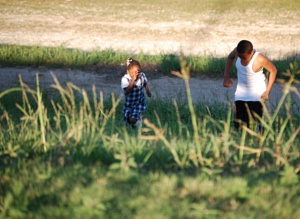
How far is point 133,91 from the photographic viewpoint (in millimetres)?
6621

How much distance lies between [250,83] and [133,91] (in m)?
1.47

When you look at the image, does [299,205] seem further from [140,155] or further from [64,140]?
[64,140]

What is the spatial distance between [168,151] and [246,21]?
13579 mm

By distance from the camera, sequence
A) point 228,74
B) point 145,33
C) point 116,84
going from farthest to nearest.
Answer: point 145,33, point 116,84, point 228,74

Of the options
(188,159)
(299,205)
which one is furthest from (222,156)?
(299,205)

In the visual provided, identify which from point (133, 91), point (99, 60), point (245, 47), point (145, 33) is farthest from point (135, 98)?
point (145, 33)

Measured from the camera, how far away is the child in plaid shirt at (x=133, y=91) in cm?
652

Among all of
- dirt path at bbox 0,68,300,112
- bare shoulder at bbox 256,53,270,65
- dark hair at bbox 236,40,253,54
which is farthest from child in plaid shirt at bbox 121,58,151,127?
dirt path at bbox 0,68,300,112

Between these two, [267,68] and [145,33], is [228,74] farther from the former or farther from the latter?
[145,33]

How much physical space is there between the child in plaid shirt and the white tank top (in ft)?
4.12

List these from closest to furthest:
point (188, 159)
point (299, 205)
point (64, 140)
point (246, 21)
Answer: point (299, 205), point (188, 159), point (64, 140), point (246, 21)

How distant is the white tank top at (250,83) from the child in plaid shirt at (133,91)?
126cm

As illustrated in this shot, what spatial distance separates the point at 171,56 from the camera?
10.7 m

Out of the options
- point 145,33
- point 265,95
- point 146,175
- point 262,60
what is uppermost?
point 262,60
